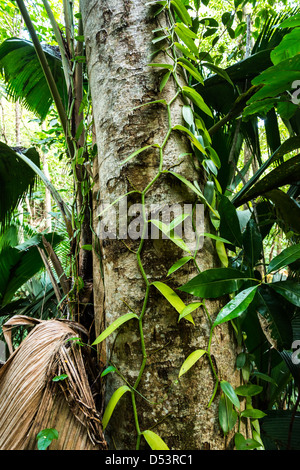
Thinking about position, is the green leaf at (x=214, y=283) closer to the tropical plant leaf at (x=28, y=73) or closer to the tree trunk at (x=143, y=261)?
the tree trunk at (x=143, y=261)

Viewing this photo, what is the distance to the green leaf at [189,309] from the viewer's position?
0.37 metres

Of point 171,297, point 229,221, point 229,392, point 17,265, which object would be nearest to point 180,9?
point 229,221

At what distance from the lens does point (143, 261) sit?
0.43 metres

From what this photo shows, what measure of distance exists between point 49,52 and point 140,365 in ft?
3.64

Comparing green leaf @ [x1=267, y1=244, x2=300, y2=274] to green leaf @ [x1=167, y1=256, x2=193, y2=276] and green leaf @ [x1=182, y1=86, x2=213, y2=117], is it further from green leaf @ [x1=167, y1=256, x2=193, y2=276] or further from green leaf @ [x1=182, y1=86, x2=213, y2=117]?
green leaf @ [x1=182, y1=86, x2=213, y2=117]

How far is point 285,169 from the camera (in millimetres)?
547

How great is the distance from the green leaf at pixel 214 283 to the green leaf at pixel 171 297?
2 cm

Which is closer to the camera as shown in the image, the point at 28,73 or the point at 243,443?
the point at 243,443

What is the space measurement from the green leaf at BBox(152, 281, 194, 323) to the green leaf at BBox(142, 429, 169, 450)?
140mm

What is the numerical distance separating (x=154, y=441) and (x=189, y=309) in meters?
0.16

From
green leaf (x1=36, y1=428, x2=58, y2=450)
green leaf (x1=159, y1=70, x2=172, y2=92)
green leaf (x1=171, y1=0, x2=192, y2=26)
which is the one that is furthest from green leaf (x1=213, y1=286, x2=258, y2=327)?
green leaf (x1=171, y1=0, x2=192, y2=26)

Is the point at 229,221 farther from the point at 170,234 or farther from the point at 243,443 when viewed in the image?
the point at 243,443

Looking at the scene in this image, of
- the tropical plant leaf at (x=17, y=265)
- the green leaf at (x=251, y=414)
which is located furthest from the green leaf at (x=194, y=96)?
the tropical plant leaf at (x=17, y=265)
